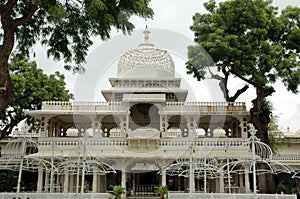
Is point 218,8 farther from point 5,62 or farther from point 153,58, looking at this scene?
point 5,62

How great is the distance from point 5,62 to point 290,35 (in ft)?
52.3

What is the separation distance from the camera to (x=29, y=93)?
2581cm

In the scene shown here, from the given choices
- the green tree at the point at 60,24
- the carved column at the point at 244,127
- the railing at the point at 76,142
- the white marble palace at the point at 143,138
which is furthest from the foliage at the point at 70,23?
the carved column at the point at 244,127

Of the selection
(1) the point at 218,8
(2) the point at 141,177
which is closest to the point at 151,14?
(1) the point at 218,8

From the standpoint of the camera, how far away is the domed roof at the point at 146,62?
91.9 feet

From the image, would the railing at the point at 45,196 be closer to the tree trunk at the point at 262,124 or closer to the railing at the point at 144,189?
the railing at the point at 144,189

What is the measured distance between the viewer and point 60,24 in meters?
15.2

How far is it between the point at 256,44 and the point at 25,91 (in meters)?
16.2

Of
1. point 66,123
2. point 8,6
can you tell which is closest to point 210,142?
point 66,123

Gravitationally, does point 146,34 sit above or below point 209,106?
above

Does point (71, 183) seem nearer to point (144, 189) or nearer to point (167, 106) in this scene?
point (144, 189)

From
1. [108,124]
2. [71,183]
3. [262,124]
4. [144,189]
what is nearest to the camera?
[262,124]

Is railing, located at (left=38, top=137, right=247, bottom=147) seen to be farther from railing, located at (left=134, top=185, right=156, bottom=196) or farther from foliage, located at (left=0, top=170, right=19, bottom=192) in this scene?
foliage, located at (left=0, top=170, right=19, bottom=192)

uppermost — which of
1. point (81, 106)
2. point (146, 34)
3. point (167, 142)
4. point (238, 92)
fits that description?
point (146, 34)
